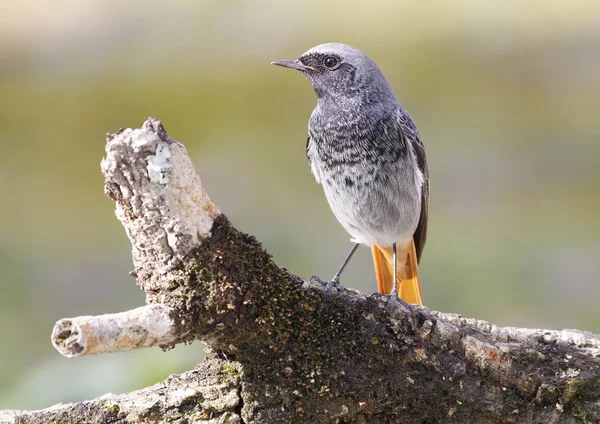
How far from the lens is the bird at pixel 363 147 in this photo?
459 cm

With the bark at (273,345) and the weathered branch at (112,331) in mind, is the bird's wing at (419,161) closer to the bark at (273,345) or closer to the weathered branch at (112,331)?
the bark at (273,345)

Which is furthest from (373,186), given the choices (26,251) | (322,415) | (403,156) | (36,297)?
(26,251)

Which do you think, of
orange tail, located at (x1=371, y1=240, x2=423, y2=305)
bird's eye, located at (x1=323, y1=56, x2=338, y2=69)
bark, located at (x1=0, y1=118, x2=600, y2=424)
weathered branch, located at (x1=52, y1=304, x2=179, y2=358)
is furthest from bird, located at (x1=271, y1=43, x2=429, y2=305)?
weathered branch, located at (x1=52, y1=304, x2=179, y2=358)

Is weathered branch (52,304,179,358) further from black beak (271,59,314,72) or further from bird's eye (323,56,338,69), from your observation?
bird's eye (323,56,338,69)

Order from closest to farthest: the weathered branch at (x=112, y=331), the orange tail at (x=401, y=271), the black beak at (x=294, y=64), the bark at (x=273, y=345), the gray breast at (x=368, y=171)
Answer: the weathered branch at (x=112, y=331)
the bark at (x=273, y=345)
the gray breast at (x=368, y=171)
the black beak at (x=294, y=64)
the orange tail at (x=401, y=271)

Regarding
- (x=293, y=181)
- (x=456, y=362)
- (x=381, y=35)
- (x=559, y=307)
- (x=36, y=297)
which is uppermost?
(x=381, y=35)

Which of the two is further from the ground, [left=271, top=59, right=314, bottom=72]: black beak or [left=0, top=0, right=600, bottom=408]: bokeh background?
[left=0, top=0, right=600, bottom=408]: bokeh background

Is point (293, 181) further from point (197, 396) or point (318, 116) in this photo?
point (197, 396)

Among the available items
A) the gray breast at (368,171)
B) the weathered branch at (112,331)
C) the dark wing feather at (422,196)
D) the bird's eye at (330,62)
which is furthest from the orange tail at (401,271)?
the weathered branch at (112,331)

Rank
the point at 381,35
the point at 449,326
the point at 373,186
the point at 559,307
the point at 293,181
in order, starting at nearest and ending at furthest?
the point at 449,326, the point at 373,186, the point at 559,307, the point at 293,181, the point at 381,35

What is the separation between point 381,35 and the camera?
1388 cm

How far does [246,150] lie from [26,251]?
3579mm

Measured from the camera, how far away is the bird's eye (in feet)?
15.6

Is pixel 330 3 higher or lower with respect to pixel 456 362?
higher
